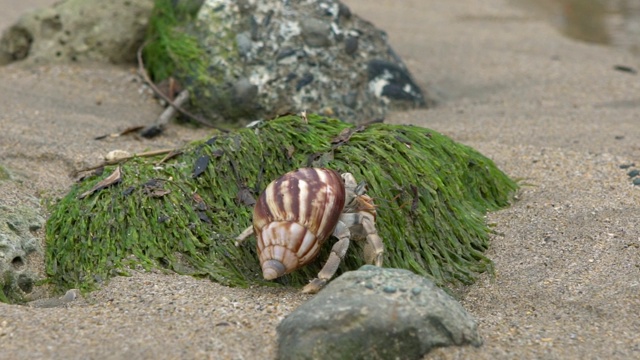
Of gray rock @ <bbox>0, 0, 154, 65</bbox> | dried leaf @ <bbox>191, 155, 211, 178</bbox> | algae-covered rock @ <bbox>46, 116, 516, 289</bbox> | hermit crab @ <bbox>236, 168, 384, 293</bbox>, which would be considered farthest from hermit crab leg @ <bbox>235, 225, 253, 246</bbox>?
gray rock @ <bbox>0, 0, 154, 65</bbox>

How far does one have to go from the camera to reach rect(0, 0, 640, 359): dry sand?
340 cm

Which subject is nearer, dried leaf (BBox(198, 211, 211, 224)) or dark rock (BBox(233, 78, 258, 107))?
dried leaf (BBox(198, 211, 211, 224))

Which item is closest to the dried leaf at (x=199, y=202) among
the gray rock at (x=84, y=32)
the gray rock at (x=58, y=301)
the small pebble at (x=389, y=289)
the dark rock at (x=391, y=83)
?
the gray rock at (x=58, y=301)

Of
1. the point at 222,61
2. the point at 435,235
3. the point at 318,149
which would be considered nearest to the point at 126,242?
the point at 318,149

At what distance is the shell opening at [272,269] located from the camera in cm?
375

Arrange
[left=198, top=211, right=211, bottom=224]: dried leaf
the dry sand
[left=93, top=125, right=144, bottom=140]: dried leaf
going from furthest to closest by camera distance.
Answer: [left=93, top=125, right=144, bottom=140]: dried leaf → [left=198, top=211, right=211, bottom=224]: dried leaf → the dry sand

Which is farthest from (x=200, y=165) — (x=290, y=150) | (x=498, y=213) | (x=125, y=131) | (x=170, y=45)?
(x=170, y=45)

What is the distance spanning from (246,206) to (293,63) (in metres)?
2.57

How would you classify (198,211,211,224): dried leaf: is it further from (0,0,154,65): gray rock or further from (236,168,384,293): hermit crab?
(0,0,154,65): gray rock

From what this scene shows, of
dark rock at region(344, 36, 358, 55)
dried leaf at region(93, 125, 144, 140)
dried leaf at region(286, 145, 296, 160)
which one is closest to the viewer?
dried leaf at region(286, 145, 296, 160)

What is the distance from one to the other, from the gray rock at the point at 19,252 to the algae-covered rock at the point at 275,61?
2.43m

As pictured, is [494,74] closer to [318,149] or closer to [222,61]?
[222,61]

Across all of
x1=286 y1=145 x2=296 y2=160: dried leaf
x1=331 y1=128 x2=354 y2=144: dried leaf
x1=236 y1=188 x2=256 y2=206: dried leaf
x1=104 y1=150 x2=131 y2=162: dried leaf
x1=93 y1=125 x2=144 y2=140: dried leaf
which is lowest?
x1=93 y1=125 x2=144 y2=140: dried leaf

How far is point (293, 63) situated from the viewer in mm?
6707
